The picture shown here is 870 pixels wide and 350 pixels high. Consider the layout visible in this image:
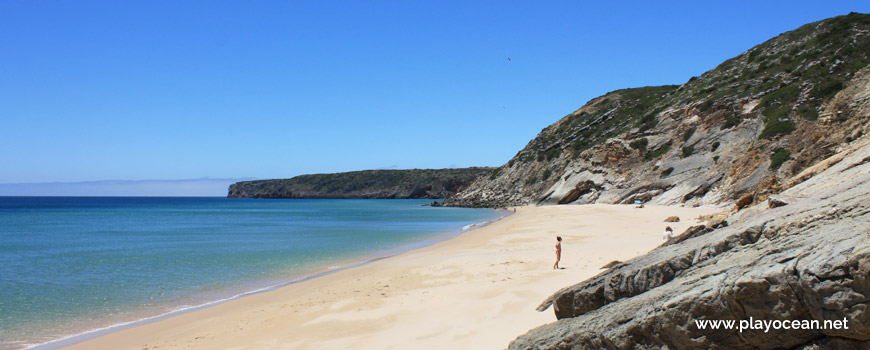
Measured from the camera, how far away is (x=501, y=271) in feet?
49.5

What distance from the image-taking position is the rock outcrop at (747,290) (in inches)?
155

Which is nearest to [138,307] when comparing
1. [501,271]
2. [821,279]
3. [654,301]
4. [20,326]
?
[20,326]

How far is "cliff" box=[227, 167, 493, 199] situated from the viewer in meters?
156

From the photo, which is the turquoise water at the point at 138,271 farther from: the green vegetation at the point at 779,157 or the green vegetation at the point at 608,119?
the green vegetation at the point at 608,119

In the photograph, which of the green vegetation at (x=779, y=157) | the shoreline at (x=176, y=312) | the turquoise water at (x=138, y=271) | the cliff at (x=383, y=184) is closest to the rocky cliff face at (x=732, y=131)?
the green vegetation at (x=779, y=157)

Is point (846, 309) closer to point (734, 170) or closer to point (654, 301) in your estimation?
point (654, 301)

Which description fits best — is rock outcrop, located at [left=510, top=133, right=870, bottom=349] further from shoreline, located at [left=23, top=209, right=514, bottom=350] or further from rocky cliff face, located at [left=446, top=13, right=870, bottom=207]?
rocky cliff face, located at [left=446, top=13, right=870, bottom=207]

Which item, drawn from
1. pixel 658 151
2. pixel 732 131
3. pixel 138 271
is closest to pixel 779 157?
pixel 732 131

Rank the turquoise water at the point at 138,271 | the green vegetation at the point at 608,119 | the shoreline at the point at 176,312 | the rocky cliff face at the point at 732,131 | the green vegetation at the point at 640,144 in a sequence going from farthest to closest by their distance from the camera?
the green vegetation at the point at 608,119 → the green vegetation at the point at 640,144 → the rocky cliff face at the point at 732,131 → the turquoise water at the point at 138,271 → the shoreline at the point at 176,312

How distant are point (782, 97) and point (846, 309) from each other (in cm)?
4713

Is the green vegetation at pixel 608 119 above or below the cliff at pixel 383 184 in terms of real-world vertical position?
above

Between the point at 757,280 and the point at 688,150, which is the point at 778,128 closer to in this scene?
the point at 688,150

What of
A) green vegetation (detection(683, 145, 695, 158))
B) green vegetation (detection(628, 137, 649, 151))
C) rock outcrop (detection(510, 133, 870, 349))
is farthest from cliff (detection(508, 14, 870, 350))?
green vegetation (detection(628, 137, 649, 151))

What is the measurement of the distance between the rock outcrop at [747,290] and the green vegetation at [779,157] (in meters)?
31.7
